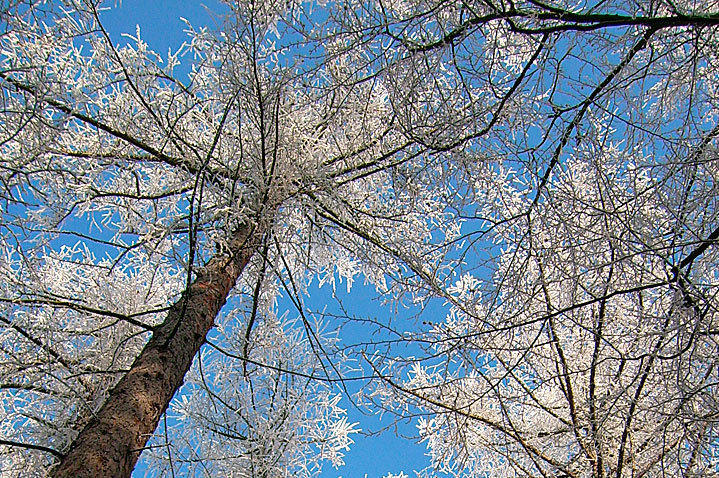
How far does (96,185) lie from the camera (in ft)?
13.8

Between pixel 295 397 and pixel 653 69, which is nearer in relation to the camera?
pixel 653 69

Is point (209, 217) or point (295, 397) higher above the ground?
point (209, 217)

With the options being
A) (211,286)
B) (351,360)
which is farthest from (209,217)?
(351,360)

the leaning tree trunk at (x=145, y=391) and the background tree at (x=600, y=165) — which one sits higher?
the background tree at (x=600, y=165)

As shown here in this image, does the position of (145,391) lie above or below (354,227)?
below

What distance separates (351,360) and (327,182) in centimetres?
110

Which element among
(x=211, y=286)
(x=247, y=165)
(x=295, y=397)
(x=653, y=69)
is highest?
(x=653, y=69)

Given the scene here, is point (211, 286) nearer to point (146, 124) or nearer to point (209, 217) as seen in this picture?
point (209, 217)

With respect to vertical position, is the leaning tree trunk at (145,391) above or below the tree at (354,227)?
below

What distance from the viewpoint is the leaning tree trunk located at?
6.82 feet

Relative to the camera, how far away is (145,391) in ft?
7.97

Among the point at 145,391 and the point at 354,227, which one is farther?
the point at 354,227

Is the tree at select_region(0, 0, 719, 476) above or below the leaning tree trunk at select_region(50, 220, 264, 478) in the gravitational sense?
above

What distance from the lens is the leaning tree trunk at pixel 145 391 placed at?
2.08m
